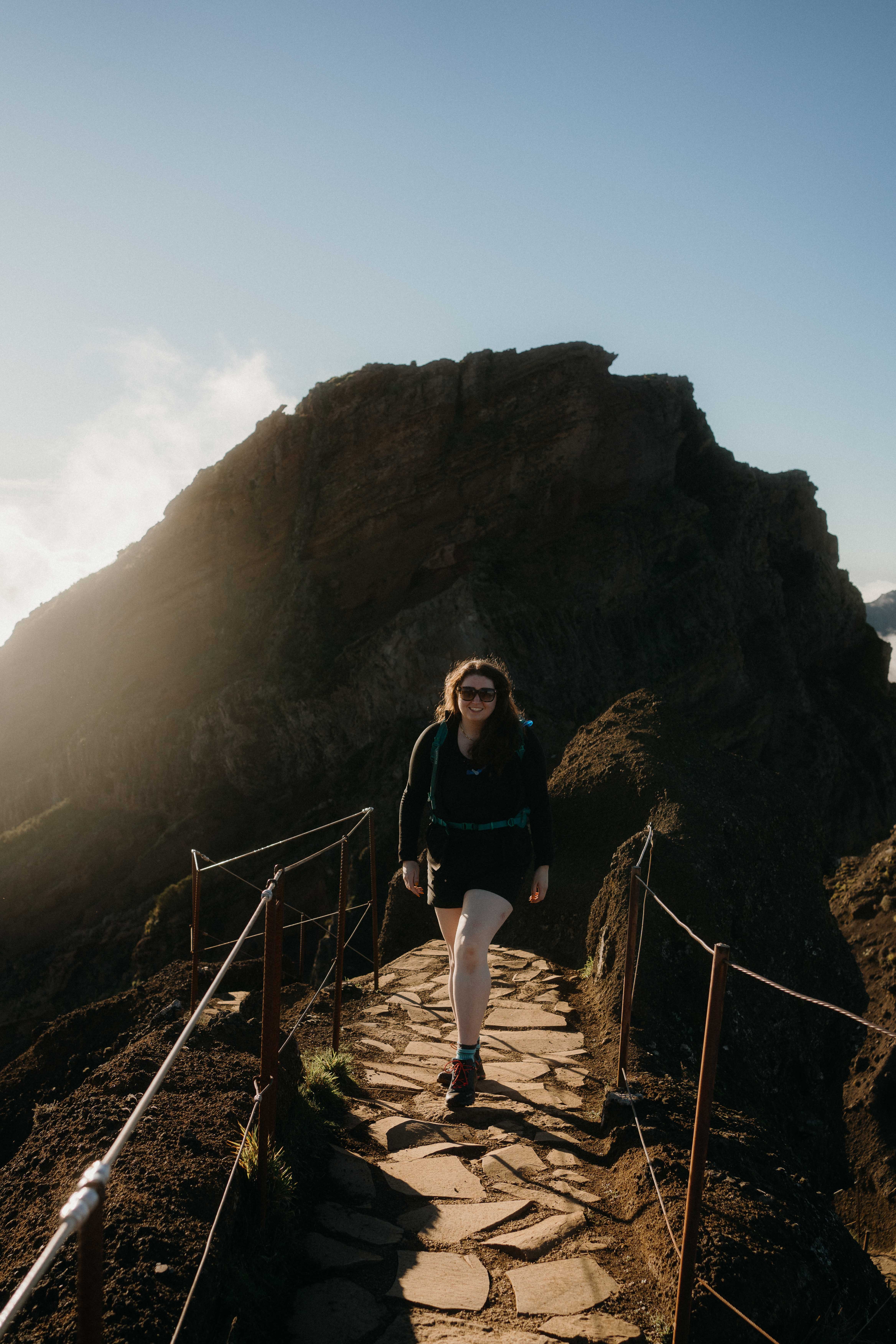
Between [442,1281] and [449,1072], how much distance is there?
1.51 meters

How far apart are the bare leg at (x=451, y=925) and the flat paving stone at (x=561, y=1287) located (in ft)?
3.67

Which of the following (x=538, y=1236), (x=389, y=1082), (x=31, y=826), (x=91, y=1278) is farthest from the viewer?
(x=31, y=826)

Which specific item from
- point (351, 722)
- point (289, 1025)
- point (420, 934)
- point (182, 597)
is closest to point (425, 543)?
point (351, 722)

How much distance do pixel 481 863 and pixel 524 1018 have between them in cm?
182

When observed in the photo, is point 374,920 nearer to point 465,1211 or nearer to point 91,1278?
point 465,1211

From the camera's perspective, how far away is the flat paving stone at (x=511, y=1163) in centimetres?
323

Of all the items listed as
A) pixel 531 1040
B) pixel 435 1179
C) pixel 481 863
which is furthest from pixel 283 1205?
pixel 531 1040

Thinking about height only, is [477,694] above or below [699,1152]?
above

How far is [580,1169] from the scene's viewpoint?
3.29 meters

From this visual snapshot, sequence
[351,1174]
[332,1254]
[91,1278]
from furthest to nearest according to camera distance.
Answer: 1. [351,1174]
2. [332,1254]
3. [91,1278]

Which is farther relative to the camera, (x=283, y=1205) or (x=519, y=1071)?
(x=519, y=1071)

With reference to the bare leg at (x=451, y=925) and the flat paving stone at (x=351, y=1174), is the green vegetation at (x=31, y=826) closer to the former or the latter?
the bare leg at (x=451, y=925)

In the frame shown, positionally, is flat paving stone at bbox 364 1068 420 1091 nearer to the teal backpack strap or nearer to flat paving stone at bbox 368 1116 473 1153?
flat paving stone at bbox 368 1116 473 1153

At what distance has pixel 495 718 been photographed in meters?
3.81
